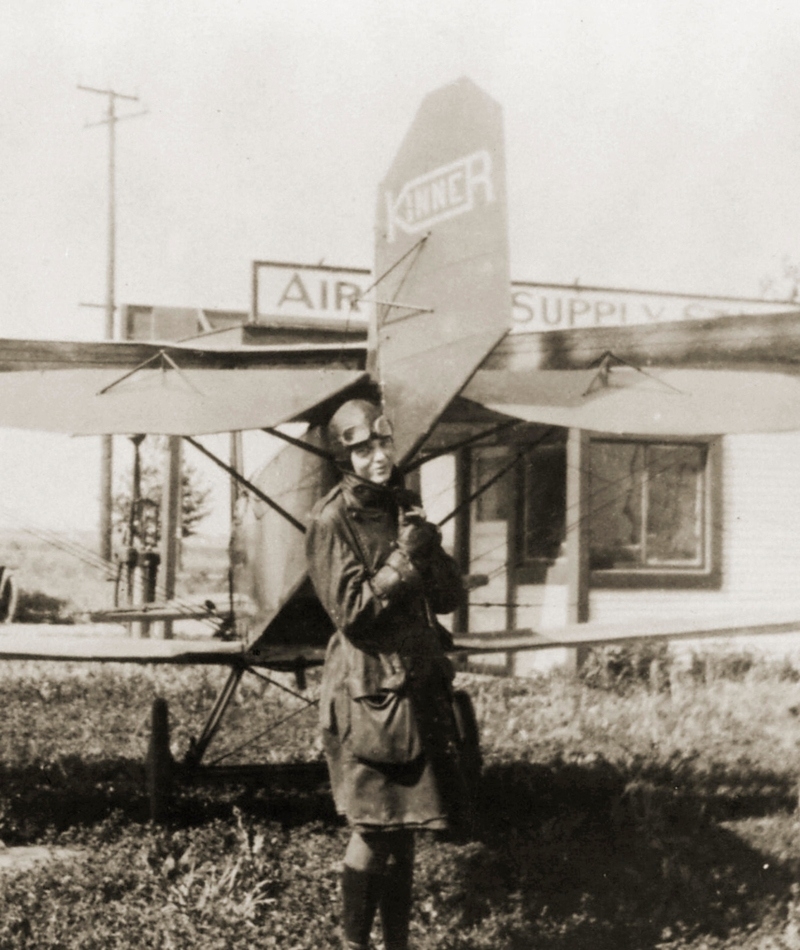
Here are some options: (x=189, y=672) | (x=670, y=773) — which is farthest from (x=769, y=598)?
(x=189, y=672)

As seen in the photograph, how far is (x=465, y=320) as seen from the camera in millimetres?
4391

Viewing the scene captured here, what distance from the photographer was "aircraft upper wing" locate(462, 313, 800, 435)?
463cm

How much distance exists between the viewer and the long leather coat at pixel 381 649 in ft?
11.7

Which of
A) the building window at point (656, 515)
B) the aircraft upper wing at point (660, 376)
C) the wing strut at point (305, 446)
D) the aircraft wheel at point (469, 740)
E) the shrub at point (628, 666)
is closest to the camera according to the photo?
the aircraft upper wing at point (660, 376)

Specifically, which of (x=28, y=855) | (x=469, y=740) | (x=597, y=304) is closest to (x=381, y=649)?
(x=469, y=740)

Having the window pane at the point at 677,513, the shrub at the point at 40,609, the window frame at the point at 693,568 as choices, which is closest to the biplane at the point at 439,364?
the window frame at the point at 693,568

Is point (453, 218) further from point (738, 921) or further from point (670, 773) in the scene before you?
point (670, 773)

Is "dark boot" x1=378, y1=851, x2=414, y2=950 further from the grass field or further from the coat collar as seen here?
the coat collar

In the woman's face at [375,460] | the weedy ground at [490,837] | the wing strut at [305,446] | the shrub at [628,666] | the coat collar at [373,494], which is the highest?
the wing strut at [305,446]

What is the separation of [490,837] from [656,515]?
6680 mm

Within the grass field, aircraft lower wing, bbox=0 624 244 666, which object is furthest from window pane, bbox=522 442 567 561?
aircraft lower wing, bbox=0 624 244 666

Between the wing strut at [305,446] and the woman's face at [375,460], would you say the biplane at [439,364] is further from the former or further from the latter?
the woman's face at [375,460]

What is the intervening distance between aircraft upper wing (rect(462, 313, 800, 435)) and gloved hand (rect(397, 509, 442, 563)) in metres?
0.96

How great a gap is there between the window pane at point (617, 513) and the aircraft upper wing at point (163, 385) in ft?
22.4
